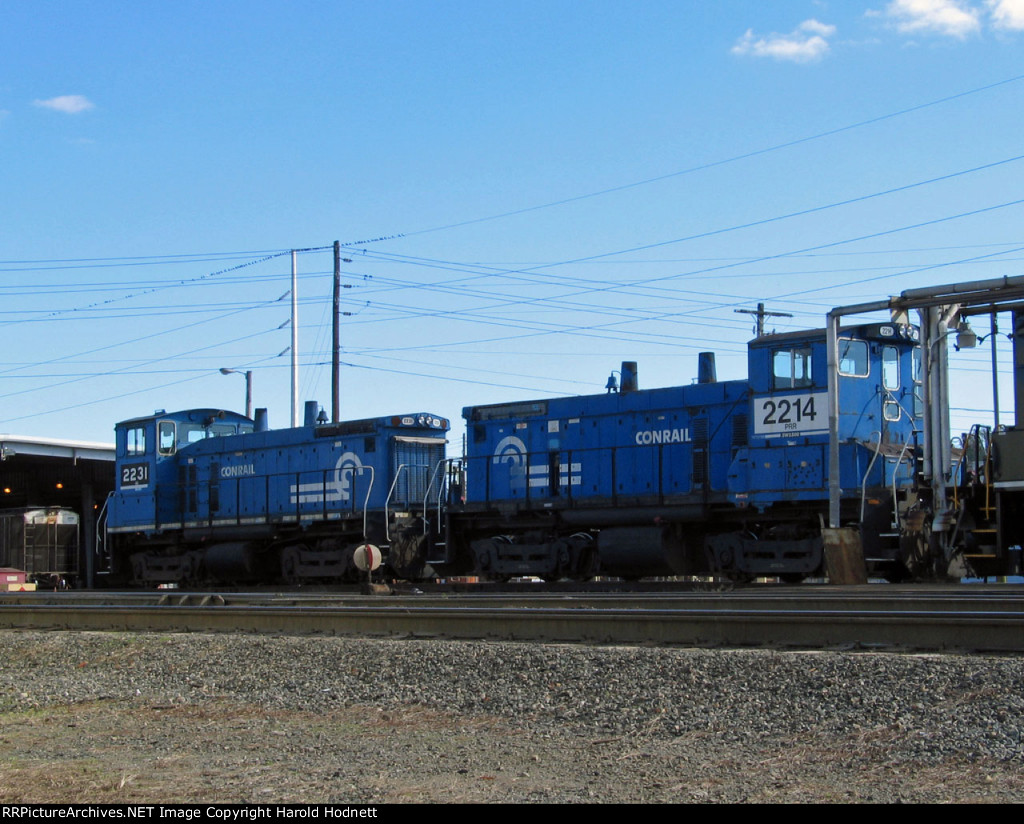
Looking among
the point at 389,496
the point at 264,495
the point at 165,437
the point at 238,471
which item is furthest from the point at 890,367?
the point at 165,437

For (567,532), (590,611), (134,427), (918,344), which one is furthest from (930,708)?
(134,427)

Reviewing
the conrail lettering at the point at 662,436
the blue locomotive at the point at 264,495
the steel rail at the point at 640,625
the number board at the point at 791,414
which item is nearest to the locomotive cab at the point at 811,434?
the number board at the point at 791,414

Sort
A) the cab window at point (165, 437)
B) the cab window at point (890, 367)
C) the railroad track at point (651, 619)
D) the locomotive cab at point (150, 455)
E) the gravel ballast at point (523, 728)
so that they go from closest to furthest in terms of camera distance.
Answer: the gravel ballast at point (523, 728) < the railroad track at point (651, 619) < the cab window at point (890, 367) < the locomotive cab at point (150, 455) < the cab window at point (165, 437)

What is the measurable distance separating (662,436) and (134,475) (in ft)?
40.6

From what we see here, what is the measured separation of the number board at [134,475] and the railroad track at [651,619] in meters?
10.8

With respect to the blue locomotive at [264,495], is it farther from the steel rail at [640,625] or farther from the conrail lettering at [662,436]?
the steel rail at [640,625]

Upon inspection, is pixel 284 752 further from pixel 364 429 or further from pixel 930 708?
pixel 364 429

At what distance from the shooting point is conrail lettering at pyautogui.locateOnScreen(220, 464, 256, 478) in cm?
2359

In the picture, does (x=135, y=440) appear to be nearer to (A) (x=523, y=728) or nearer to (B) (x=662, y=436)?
(B) (x=662, y=436)

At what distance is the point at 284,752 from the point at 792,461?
459 inches

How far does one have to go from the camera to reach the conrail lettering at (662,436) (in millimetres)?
17766

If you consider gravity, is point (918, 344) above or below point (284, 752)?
above

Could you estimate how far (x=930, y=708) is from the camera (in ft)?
18.8

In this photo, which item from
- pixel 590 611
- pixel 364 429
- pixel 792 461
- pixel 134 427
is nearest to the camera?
pixel 590 611
